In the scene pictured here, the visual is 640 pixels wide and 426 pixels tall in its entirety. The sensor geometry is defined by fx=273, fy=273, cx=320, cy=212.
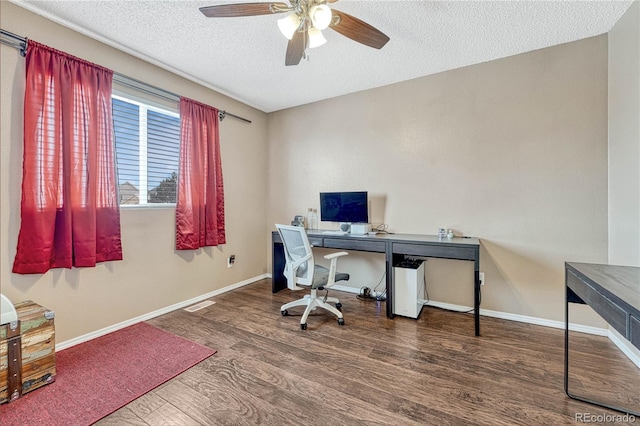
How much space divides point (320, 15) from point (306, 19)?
0.67 ft

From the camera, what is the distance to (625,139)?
208 cm

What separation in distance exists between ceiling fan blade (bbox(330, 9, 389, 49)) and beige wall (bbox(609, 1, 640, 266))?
1.81 m

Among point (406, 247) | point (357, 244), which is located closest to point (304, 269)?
point (357, 244)

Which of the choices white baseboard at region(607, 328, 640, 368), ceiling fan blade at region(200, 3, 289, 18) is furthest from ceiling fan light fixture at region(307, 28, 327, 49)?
white baseboard at region(607, 328, 640, 368)

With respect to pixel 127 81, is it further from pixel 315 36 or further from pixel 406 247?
pixel 406 247

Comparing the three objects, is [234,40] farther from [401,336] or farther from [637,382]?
[637,382]

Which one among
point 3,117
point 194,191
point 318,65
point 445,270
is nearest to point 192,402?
point 194,191

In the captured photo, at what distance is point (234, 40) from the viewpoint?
92.8 inches

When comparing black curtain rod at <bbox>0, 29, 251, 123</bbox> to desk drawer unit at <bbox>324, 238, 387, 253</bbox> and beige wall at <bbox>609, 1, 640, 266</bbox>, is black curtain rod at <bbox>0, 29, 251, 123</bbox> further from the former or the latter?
beige wall at <bbox>609, 1, 640, 266</bbox>

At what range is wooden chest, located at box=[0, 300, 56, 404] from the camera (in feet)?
5.14

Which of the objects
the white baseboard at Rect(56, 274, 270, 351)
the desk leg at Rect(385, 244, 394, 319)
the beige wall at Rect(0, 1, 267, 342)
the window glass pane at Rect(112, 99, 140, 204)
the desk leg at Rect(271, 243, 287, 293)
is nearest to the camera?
the beige wall at Rect(0, 1, 267, 342)

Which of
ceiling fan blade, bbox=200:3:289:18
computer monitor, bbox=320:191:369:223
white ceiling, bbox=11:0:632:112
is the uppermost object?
white ceiling, bbox=11:0:632:112

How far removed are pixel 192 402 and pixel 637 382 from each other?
2.75 metres

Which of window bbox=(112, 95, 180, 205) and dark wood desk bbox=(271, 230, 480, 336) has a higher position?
window bbox=(112, 95, 180, 205)
